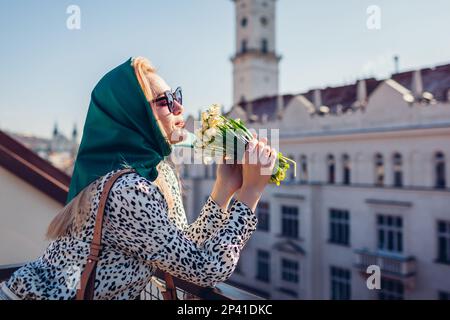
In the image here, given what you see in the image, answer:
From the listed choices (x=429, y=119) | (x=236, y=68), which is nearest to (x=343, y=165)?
(x=429, y=119)

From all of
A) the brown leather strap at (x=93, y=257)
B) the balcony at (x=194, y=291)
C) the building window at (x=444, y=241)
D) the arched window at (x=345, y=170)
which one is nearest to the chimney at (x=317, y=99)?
the arched window at (x=345, y=170)

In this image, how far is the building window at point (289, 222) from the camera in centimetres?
1739

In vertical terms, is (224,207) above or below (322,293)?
above

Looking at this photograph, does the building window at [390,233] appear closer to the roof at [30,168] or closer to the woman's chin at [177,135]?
the roof at [30,168]

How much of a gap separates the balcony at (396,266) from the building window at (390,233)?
0.37 meters

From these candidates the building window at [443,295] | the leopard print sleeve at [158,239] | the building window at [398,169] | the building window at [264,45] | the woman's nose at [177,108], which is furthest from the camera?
the building window at [264,45]

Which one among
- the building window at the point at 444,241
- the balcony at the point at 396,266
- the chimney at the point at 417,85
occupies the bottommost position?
the balcony at the point at 396,266

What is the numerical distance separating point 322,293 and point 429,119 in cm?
804

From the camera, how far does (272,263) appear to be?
724 inches

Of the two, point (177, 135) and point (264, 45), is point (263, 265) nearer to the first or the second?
point (177, 135)

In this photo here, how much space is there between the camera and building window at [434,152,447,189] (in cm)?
1299

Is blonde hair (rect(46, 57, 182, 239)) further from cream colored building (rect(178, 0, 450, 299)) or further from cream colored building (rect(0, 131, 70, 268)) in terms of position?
cream colored building (rect(178, 0, 450, 299))

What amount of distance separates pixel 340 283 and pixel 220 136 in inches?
628
